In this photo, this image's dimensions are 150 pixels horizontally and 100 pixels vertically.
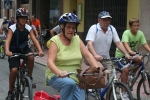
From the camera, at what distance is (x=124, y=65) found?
680 cm

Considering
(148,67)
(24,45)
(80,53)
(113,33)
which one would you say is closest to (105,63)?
(113,33)

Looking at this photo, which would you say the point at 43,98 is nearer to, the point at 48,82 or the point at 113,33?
the point at 48,82

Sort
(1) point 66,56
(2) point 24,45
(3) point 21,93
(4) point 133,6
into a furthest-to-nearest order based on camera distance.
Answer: (4) point 133,6 → (2) point 24,45 → (3) point 21,93 → (1) point 66,56

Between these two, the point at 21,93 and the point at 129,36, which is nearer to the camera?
the point at 21,93

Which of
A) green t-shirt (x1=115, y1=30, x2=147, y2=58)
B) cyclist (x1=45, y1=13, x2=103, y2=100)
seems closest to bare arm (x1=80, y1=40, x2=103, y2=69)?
cyclist (x1=45, y1=13, x2=103, y2=100)

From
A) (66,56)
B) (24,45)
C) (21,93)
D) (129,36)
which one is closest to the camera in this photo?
(66,56)

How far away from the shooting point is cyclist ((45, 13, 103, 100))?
4.05m

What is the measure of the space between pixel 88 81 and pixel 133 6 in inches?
328

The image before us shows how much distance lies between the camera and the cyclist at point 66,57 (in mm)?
4047

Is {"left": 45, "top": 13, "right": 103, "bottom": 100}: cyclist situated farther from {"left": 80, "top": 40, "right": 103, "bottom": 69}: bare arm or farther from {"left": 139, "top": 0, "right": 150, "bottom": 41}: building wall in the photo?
{"left": 139, "top": 0, "right": 150, "bottom": 41}: building wall

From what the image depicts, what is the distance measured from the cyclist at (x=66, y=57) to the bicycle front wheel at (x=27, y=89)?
1482mm

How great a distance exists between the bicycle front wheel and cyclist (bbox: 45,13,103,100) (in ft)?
4.86

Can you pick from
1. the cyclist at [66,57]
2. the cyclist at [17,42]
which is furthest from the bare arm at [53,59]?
the cyclist at [17,42]

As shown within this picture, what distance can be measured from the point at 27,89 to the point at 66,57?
187cm
